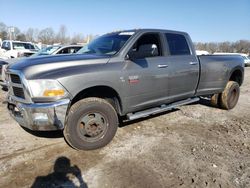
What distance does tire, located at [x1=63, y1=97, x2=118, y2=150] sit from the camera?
358cm

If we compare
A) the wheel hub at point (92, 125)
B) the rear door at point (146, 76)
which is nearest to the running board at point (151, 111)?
the rear door at point (146, 76)

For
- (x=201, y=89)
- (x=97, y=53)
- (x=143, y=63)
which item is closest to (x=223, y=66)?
(x=201, y=89)

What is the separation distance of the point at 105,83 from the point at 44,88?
94 cm

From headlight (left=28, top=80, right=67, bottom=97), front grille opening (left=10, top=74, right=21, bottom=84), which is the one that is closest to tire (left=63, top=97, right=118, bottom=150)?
headlight (left=28, top=80, right=67, bottom=97)

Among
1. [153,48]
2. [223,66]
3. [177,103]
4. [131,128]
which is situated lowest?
[131,128]

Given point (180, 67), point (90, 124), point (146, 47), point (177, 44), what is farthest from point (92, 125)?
point (177, 44)

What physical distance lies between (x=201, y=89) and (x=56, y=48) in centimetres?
625

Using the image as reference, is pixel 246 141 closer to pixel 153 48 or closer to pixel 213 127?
pixel 213 127

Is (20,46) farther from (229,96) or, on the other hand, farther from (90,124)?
(90,124)

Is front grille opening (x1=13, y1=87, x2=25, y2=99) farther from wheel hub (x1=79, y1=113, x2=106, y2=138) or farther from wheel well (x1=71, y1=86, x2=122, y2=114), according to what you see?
wheel hub (x1=79, y1=113, x2=106, y2=138)

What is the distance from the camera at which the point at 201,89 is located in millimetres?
5648

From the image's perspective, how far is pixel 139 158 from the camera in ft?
11.8

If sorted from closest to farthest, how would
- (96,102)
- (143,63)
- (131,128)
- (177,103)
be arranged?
(96,102) → (143,63) → (131,128) → (177,103)

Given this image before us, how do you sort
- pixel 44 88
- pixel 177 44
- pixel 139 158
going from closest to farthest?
pixel 44 88 < pixel 139 158 < pixel 177 44
